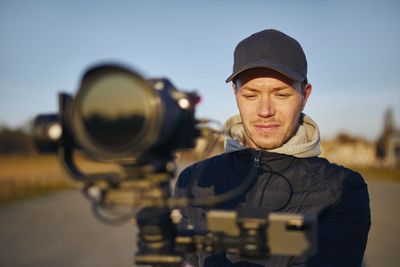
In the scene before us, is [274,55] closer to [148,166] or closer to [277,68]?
[277,68]

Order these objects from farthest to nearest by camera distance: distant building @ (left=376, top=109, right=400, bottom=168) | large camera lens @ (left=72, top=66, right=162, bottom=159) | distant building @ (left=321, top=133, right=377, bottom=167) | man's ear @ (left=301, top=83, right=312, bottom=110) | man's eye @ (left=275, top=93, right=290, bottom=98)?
1. distant building @ (left=376, top=109, right=400, bottom=168)
2. distant building @ (left=321, top=133, right=377, bottom=167)
3. man's ear @ (left=301, top=83, right=312, bottom=110)
4. man's eye @ (left=275, top=93, right=290, bottom=98)
5. large camera lens @ (left=72, top=66, right=162, bottom=159)

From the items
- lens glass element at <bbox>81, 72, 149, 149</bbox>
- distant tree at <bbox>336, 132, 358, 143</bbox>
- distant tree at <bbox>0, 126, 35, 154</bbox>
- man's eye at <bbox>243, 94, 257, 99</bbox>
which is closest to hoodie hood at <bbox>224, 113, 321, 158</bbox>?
man's eye at <bbox>243, 94, 257, 99</bbox>

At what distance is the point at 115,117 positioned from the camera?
1287 millimetres

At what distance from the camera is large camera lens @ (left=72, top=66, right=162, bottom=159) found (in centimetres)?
125

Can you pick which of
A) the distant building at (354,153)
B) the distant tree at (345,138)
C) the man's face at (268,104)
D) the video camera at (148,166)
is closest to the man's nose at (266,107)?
the man's face at (268,104)

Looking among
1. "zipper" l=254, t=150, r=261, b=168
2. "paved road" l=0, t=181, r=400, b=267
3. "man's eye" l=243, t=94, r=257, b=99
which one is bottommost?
"paved road" l=0, t=181, r=400, b=267

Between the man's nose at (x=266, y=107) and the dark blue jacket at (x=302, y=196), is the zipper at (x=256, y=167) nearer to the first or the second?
the dark blue jacket at (x=302, y=196)

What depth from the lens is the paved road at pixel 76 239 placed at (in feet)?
26.4

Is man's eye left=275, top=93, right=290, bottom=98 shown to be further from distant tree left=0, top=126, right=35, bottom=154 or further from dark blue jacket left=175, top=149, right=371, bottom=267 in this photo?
distant tree left=0, top=126, right=35, bottom=154

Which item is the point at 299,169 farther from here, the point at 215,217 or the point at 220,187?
the point at 215,217

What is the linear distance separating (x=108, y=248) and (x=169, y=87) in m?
8.44

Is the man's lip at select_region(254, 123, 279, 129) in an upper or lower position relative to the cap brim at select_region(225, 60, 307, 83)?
lower

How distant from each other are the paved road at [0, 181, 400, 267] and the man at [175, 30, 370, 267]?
6119mm

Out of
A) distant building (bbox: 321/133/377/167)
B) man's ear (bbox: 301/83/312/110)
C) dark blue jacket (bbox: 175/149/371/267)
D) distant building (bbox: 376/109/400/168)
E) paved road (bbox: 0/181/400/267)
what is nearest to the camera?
dark blue jacket (bbox: 175/149/371/267)
